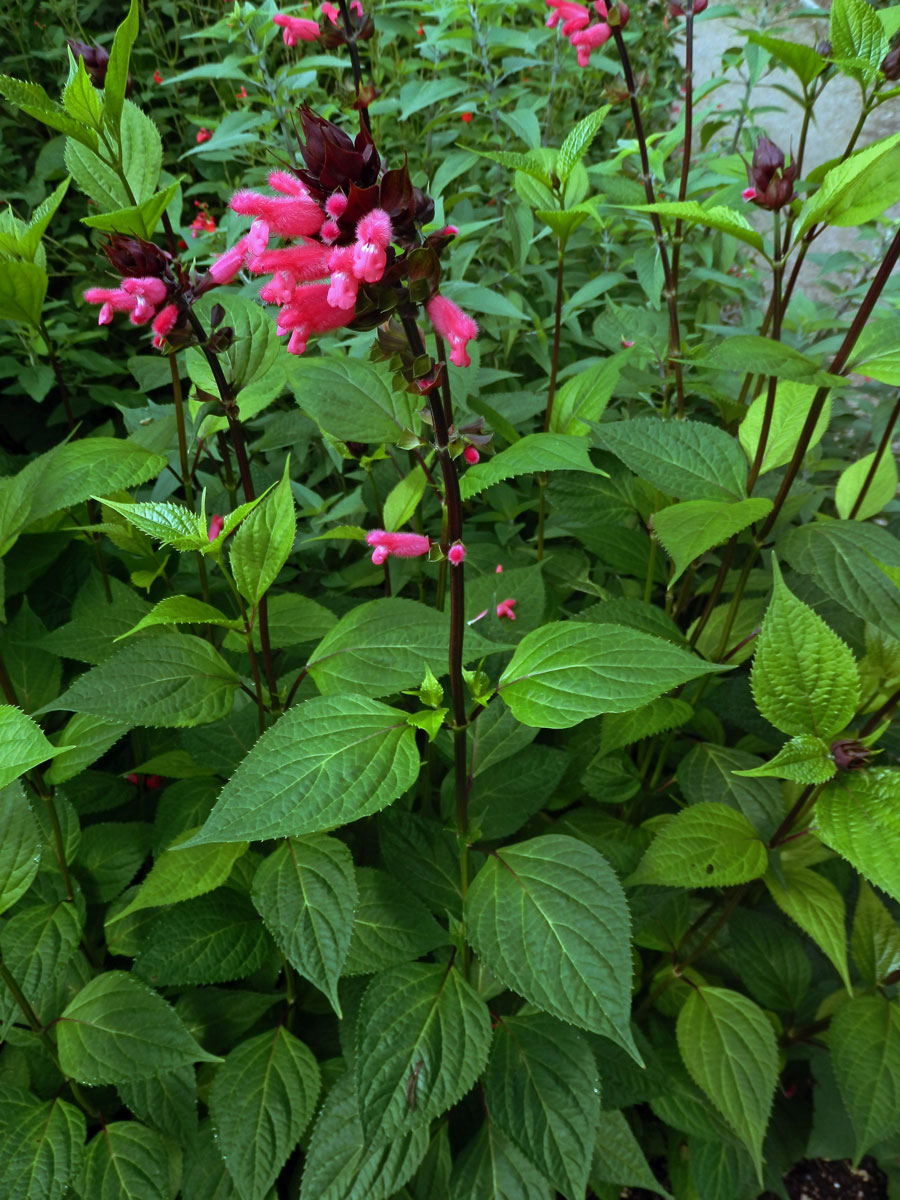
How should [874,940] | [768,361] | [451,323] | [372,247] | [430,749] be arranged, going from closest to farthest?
[372,247], [451,323], [768,361], [874,940], [430,749]

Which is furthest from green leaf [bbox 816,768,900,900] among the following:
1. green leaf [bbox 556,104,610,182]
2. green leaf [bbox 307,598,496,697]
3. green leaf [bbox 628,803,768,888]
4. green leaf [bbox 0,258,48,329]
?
green leaf [bbox 0,258,48,329]

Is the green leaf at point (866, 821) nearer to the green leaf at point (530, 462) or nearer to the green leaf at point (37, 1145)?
the green leaf at point (530, 462)

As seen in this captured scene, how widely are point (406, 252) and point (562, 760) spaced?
70 cm

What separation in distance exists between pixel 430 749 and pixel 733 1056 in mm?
550

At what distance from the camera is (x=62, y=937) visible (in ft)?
2.89

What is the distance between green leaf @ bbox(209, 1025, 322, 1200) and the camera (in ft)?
2.72

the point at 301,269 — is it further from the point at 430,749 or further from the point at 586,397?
the point at 430,749

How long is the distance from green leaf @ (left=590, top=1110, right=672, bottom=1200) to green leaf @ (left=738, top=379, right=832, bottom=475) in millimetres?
873

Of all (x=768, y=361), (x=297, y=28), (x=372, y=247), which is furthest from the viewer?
(x=297, y=28)

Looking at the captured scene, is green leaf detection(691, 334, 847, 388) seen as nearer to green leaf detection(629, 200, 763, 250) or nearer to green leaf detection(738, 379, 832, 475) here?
green leaf detection(629, 200, 763, 250)

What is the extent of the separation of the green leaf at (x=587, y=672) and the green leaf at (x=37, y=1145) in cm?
71

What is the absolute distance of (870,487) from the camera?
1.16 metres

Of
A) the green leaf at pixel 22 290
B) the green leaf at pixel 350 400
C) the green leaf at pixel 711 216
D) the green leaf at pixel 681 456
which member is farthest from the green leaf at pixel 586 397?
the green leaf at pixel 22 290

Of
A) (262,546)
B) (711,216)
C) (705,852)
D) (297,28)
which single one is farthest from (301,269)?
(297,28)
